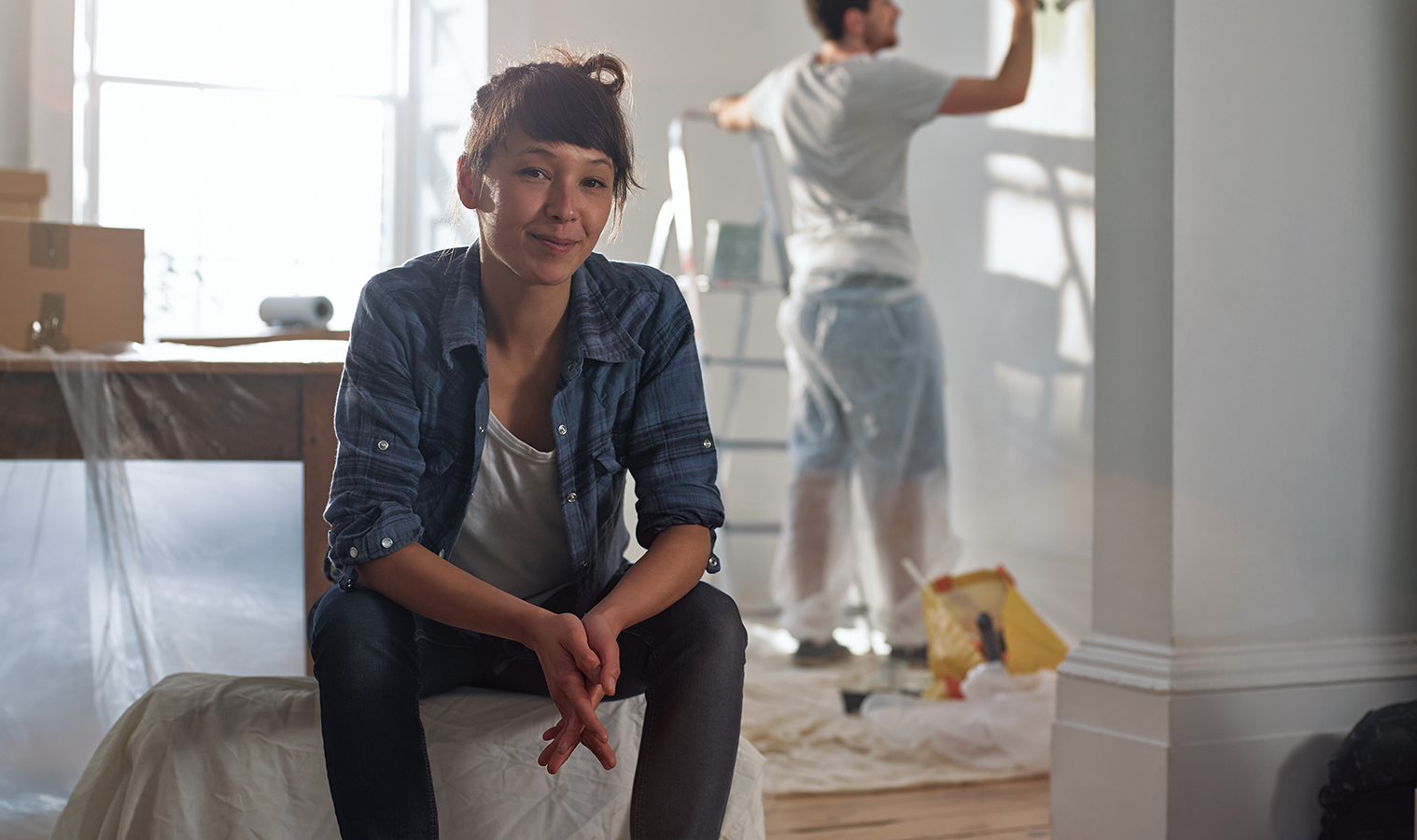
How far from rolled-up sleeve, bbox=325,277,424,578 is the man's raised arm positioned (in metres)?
1.77

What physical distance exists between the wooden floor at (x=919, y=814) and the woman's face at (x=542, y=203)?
94 cm

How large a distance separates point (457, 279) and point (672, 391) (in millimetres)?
248

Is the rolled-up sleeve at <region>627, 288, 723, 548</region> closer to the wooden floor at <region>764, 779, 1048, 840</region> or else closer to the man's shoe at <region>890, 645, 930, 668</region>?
the wooden floor at <region>764, 779, 1048, 840</region>

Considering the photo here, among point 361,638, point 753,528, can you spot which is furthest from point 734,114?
point 361,638

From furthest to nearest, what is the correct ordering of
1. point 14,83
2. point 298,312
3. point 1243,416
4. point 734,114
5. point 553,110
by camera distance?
1. point 14,83
2. point 734,114
3. point 298,312
4. point 1243,416
5. point 553,110

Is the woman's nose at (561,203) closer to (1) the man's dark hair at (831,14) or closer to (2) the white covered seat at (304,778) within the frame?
(2) the white covered seat at (304,778)

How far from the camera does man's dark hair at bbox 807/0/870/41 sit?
263cm

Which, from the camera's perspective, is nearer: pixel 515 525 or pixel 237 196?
pixel 515 525

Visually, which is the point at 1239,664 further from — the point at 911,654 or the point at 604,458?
the point at 911,654

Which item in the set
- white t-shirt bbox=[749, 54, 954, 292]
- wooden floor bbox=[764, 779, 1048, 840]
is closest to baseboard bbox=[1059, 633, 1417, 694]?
wooden floor bbox=[764, 779, 1048, 840]

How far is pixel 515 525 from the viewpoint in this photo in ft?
3.84

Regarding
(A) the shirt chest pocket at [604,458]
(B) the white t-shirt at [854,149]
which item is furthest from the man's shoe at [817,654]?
(A) the shirt chest pocket at [604,458]

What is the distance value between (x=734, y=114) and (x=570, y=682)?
7.38 feet

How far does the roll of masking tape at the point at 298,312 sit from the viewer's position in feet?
7.93
